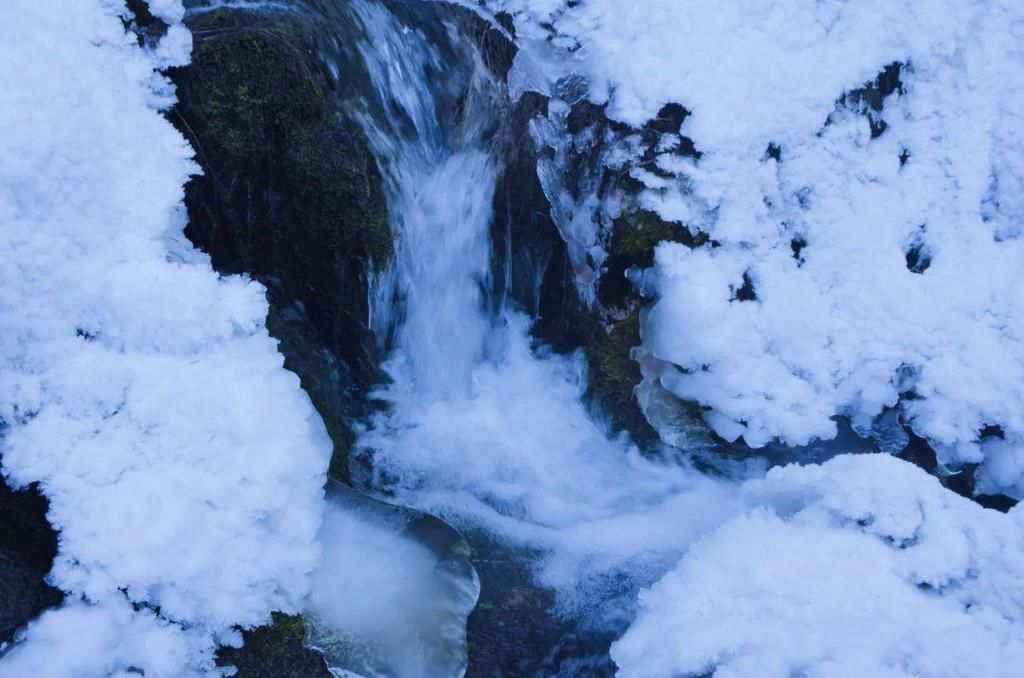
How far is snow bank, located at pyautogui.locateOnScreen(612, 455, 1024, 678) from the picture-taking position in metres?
2.63

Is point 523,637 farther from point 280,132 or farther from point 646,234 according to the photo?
point 280,132

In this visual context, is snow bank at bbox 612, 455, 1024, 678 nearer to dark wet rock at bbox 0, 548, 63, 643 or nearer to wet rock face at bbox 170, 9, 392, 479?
wet rock face at bbox 170, 9, 392, 479

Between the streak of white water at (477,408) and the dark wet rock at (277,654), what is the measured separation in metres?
1.08

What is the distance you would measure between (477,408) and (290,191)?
5.27ft

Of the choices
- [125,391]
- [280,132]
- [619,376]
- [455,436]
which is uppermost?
[280,132]

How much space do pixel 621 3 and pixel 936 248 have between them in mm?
2258

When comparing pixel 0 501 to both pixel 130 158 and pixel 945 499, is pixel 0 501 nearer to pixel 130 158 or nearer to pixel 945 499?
pixel 130 158

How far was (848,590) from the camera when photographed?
2.90 metres

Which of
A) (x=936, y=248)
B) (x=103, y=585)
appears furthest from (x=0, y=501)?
(x=936, y=248)

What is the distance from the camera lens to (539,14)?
13.1 ft

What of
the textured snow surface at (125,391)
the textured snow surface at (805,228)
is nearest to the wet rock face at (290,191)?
the textured snow surface at (125,391)

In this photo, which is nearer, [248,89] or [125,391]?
[125,391]

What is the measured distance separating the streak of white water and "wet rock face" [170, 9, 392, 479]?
173 millimetres

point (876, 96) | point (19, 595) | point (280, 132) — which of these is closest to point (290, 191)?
point (280, 132)
